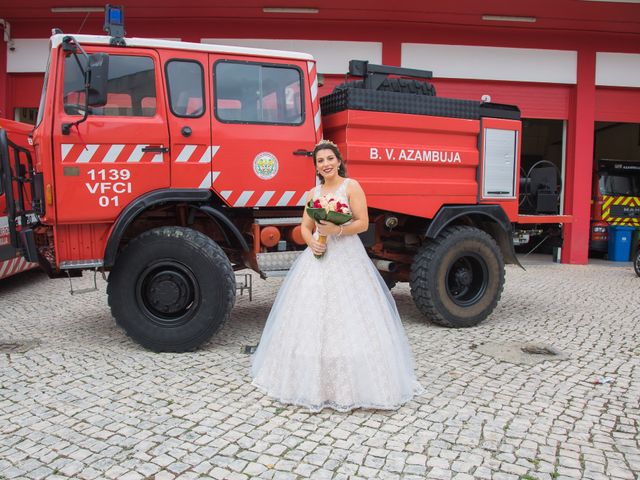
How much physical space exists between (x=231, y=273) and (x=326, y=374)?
57.9 inches

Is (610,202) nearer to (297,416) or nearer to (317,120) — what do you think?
(317,120)

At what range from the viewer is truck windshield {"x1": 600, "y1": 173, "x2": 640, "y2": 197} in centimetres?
1270

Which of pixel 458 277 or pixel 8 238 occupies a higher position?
pixel 8 238

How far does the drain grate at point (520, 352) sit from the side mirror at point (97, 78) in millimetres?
3960

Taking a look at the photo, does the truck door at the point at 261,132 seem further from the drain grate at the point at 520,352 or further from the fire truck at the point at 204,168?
the drain grate at the point at 520,352

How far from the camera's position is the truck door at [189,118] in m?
4.52

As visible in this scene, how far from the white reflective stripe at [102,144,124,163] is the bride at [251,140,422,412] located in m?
1.77

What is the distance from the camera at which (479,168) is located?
18.8ft

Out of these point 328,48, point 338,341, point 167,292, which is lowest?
point 338,341

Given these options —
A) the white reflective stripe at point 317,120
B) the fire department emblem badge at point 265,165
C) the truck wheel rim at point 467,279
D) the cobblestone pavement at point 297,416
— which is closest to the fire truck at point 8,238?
the cobblestone pavement at point 297,416

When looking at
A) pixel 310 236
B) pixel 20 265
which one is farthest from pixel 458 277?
pixel 20 265

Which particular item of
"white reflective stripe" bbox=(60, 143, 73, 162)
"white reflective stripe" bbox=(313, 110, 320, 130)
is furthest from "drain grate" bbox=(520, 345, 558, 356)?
"white reflective stripe" bbox=(60, 143, 73, 162)

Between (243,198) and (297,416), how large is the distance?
7.03 ft

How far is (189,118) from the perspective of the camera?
4559 mm
